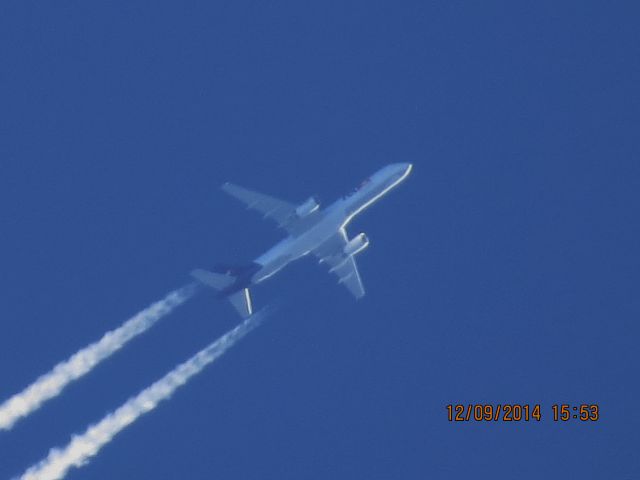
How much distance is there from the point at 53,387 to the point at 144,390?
18.9ft

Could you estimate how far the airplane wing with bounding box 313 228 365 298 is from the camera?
288 feet

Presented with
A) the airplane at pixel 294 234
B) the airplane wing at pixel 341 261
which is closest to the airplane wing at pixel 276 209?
the airplane at pixel 294 234

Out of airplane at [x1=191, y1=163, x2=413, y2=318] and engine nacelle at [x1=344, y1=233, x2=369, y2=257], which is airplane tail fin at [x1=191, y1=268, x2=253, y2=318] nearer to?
airplane at [x1=191, y1=163, x2=413, y2=318]

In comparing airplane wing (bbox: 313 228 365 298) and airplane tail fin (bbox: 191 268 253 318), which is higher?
airplane wing (bbox: 313 228 365 298)

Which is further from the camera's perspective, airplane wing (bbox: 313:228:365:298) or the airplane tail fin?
airplane wing (bbox: 313:228:365:298)

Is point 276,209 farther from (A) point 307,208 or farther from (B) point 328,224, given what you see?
(B) point 328,224

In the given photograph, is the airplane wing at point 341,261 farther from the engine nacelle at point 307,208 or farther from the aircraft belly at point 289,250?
the engine nacelle at point 307,208

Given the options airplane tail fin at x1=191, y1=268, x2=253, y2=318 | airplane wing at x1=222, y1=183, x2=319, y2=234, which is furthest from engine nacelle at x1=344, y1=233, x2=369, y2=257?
airplane tail fin at x1=191, y1=268, x2=253, y2=318

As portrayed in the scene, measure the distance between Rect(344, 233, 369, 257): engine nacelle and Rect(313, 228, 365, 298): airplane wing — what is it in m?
0.35

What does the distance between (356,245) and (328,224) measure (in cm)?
309

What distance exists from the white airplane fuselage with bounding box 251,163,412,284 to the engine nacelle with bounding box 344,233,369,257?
1186 mm

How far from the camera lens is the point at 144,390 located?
8681 centimetres

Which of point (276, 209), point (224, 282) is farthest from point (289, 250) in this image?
point (224, 282)

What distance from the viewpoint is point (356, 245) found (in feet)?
288
